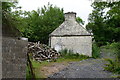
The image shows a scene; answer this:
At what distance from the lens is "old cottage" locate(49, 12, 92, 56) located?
20875 millimetres

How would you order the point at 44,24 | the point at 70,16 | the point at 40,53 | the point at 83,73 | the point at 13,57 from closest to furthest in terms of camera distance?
1. the point at 13,57
2. the point at 83,73
3. the point at 40,53
4. the point at 70,16
5. the point at 44,24

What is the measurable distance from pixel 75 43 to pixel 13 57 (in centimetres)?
1619

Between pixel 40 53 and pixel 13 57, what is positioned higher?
pixel 13 57

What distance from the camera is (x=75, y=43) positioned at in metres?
21.1

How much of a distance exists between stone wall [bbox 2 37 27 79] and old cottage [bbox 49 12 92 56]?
15.1 meters

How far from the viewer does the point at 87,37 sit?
20781 millimetres

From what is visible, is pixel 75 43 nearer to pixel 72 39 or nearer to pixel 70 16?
pixel 72 39

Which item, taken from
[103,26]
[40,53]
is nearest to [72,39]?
[40,53]

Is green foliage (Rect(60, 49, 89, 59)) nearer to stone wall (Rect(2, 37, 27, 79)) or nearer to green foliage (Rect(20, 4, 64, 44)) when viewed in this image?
green foliage (Rect(20, 4, 64, 44))

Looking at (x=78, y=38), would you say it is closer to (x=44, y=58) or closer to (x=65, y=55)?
(x=65, y=55)

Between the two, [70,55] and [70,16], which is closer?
[70,55]

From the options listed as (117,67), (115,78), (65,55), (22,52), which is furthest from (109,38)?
(22,52)

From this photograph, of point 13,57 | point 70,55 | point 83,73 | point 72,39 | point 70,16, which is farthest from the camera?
point 70,16

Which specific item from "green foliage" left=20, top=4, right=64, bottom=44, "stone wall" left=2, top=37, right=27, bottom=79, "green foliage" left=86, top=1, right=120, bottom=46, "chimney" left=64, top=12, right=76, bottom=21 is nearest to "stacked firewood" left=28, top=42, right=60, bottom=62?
"chimney" left=64, top=12, right=76, bottom=21
